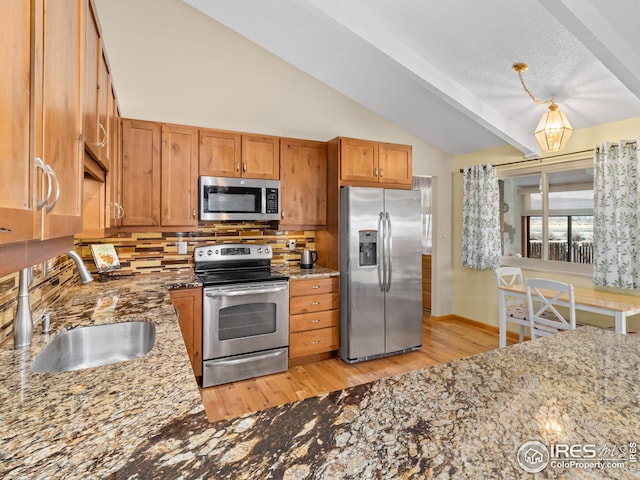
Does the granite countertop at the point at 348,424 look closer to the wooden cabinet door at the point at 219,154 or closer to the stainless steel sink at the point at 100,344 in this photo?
the stainless steel sink at the point at 100,344

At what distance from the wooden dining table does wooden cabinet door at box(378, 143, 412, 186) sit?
1524mm

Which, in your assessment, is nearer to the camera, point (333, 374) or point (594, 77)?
point (594, 77)

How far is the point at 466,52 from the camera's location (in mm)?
2854

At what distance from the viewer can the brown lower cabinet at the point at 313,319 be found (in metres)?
3.28

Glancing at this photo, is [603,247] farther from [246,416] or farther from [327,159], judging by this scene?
[246,416]

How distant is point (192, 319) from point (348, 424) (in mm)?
2447

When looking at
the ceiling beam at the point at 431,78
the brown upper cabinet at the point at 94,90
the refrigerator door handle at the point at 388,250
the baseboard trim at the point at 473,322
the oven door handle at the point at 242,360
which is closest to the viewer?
the brown upper cabinet at the point at 94,90

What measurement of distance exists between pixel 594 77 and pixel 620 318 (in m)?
1.92

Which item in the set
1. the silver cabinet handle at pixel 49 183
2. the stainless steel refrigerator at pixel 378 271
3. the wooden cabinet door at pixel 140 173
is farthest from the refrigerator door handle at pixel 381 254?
the silver cabinet handle at pixel 49 183

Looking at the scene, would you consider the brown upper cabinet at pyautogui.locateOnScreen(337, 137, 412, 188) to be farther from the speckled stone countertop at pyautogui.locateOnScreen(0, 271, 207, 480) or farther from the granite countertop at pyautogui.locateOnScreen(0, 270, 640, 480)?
the granite countertop at pyautogui.locateOnScreen(0, 270, 640, 480)

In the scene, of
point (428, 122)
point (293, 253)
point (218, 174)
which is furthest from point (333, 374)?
point (428, 122)

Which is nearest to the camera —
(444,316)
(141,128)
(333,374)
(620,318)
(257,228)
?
(620,318)

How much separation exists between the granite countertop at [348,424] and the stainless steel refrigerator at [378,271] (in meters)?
2.34

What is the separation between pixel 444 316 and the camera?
484 cm
